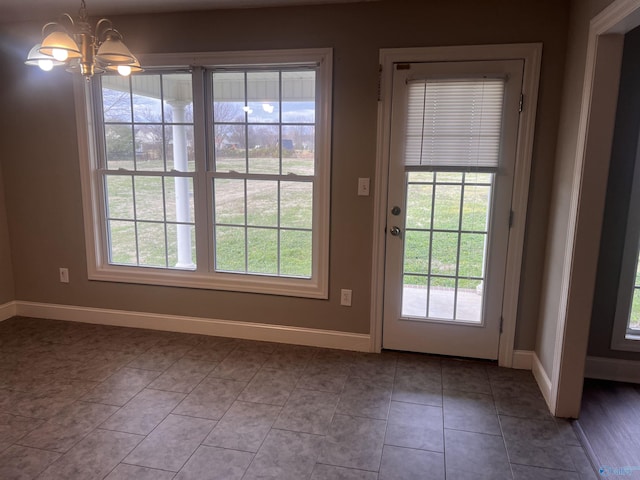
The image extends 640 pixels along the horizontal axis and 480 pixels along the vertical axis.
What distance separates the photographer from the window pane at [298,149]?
10.0ft

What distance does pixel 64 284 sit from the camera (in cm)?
365

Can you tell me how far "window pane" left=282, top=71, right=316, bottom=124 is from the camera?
119 inches

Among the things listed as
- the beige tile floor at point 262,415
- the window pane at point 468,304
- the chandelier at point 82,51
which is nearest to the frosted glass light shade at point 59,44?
the chandelier at point 82,51

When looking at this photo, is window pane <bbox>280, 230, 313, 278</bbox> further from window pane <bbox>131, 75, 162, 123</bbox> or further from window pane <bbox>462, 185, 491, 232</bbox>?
window pane <bbox>131, 75, 162, 123</bbox>

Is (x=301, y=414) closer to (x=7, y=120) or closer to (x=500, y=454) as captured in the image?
(x=500, y=454)

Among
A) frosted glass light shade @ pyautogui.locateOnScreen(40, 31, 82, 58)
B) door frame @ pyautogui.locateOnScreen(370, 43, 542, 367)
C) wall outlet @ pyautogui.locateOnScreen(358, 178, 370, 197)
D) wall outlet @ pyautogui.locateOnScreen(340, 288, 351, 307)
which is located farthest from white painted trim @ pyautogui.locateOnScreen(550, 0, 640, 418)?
frosted glass light shade @ pyautogui.locateOnScreen(40, 31, 82, 58)

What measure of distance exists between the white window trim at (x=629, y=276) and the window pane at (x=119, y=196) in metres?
3.51

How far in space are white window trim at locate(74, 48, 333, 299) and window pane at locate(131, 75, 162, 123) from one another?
141 mm

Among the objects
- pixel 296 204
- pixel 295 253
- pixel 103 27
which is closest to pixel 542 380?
Result: pixel 295 253

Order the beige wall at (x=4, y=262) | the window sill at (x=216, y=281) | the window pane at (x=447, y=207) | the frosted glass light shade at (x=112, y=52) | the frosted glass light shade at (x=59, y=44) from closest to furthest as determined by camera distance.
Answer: the frosted glass light shade at (x=59, y=44)
the frosted glass light shade at (x=112, y=52)
the window pane at (x=447, y=207)
the window sill at (x=216, y=281)
the beige wall at (x=4, y=262)

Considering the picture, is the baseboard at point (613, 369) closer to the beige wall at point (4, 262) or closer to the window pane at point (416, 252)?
the window pane at point (416, 252)

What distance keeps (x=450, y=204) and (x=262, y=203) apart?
135 centimetres

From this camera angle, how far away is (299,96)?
3.03 metres

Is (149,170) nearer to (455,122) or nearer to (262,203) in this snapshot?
(262,203)
